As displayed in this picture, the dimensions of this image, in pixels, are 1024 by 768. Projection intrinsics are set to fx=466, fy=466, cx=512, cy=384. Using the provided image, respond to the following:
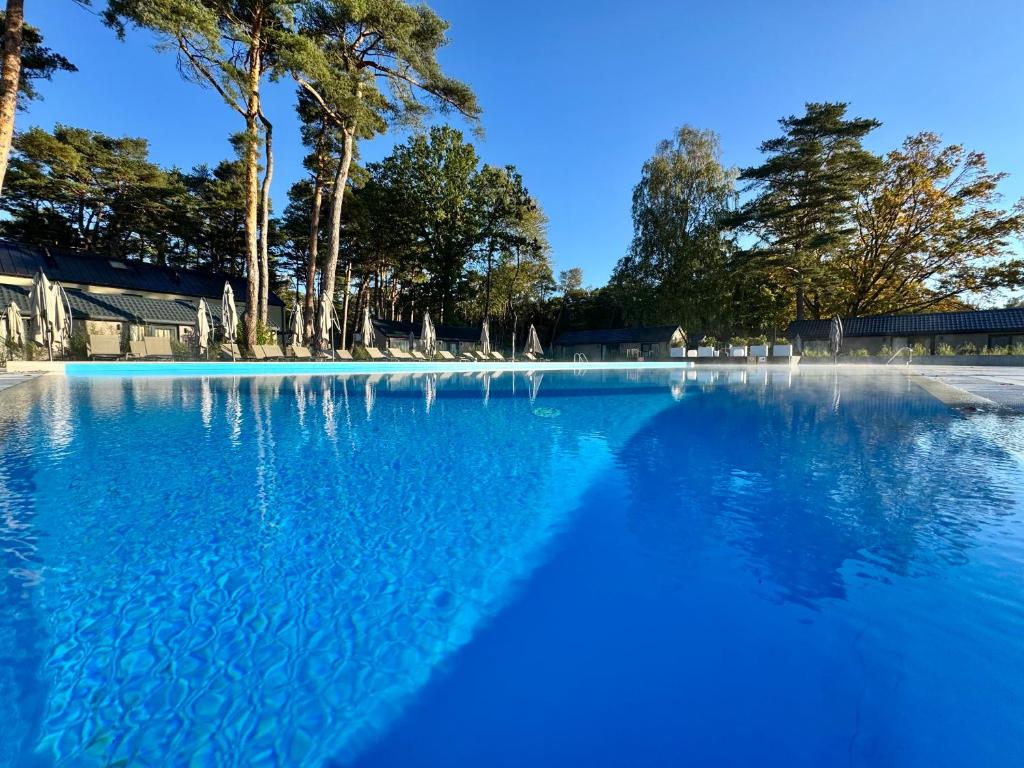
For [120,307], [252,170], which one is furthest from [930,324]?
[120,307]

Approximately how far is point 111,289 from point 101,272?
3.52 ft

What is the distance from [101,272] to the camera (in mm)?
24406

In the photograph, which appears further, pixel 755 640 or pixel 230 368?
pixel 230 368

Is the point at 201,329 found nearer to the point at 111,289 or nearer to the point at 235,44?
the point at 235,44

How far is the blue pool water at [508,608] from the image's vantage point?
1.55m

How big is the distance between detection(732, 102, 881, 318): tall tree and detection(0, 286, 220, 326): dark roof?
31.9 meters

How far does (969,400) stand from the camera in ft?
25.9

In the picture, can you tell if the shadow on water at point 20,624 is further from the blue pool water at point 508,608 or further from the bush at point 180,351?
the bush at point 180,351

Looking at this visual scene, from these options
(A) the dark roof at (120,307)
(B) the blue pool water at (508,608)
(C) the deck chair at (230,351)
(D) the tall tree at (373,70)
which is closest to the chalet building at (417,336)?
(A) the dark roof at (120,307)

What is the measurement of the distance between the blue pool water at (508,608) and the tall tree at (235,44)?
12.7 metres

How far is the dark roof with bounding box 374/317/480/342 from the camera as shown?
1266 inches

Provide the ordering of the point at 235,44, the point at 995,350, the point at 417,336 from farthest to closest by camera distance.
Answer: the point at 417,336
the point at 995,350
the point at 235,44

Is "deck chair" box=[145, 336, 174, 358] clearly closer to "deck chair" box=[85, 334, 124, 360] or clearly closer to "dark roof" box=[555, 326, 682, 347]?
"deck chair" box=[85, 334, 124, 360]

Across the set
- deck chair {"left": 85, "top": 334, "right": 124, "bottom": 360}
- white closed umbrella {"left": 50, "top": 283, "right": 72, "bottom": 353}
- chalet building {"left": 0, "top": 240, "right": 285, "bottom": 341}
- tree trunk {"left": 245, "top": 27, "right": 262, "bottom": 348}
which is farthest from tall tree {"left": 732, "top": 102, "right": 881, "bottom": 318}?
white closed umbrella {"left": 50, "top": 283, "right": 72, "bottom": 353}
